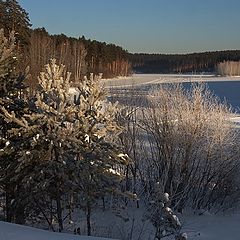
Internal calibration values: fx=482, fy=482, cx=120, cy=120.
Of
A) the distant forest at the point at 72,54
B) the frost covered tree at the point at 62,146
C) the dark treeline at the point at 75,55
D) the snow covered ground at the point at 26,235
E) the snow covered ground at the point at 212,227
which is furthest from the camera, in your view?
the dark treeline at the point at 75,55

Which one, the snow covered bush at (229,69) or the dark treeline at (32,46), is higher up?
the dark treeline at (32,46)

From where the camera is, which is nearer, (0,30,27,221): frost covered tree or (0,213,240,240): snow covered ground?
(0,30,27,221): frost covered tree

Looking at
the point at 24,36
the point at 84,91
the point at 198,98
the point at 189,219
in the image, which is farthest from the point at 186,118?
the point at 24,36

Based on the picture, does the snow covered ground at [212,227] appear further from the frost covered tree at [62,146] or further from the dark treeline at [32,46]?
the dark treeline at [32,46]

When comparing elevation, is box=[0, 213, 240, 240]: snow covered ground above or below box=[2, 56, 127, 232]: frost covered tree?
below

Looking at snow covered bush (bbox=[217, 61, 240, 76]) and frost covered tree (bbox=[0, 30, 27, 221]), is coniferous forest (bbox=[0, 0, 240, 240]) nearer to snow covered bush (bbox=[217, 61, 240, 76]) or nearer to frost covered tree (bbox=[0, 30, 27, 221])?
frost covered tree (bbox=[0, 30, 27, 221])

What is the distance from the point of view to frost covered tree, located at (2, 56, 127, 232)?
11969 mm

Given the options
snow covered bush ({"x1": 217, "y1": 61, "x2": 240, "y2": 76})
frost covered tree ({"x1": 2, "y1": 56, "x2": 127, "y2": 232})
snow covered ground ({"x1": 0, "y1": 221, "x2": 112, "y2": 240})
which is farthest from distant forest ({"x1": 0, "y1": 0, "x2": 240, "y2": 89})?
snow covered bush ({"x1": 217, "y1": 61, "x2": 240, "y2": 76})

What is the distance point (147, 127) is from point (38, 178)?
821 centimetres

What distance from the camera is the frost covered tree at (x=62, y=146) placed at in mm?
11969

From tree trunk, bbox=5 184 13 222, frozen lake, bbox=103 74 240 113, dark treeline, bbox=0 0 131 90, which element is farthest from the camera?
dark treeline, bbox=0 0 131 90

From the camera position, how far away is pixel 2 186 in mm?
13133

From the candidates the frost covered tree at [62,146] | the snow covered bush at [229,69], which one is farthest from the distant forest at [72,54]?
the snow covered bush at [229,69]

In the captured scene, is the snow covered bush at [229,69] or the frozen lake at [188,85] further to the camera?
the snow covered bush at [229,69]
